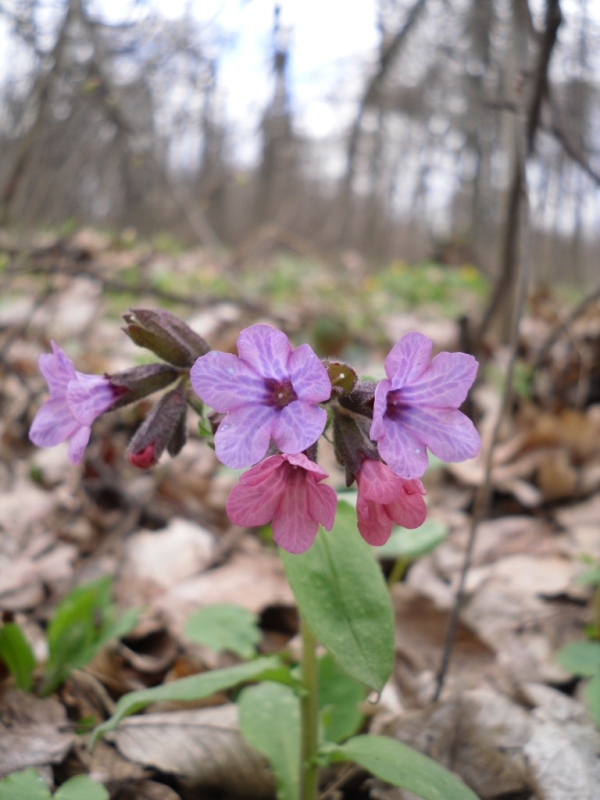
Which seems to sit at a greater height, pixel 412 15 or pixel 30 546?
pixel 412 15

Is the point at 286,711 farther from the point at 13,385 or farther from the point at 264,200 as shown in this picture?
the point at 264,200

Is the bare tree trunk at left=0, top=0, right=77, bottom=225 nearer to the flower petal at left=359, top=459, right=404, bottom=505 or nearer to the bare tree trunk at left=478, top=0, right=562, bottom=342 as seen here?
the bare tree trunk at left=478, top=0, right=562, bottom=342

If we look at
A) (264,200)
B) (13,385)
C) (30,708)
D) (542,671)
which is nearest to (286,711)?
(30,708)

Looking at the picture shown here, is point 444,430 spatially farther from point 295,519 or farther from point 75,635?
point 75,635

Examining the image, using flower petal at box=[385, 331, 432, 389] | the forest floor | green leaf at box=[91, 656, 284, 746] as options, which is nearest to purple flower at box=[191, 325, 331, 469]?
flower petal at box=[385, 331, 432, 389]

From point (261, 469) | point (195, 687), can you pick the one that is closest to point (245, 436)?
point (261, 469)

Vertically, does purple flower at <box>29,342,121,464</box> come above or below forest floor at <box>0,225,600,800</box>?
above
